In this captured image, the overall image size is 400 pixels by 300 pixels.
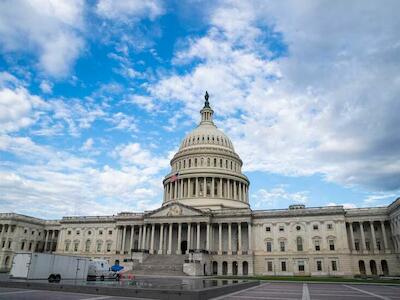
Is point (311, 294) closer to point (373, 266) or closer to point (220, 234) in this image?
point (220, 234)

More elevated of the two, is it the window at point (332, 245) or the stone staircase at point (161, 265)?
the window at point (332, 245)

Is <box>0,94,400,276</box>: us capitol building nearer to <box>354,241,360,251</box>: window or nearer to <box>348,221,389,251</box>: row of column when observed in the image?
<box>354,241,360,251</box>: window

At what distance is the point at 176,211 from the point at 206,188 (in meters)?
17.1

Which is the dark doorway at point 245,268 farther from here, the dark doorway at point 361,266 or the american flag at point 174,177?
the american flag at point 174,177

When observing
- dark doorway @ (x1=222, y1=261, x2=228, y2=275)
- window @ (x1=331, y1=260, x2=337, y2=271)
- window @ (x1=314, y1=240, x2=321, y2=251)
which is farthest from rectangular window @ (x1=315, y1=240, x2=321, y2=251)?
dark doorway @ (x1=222, y1=261, x2=228, y2=275)

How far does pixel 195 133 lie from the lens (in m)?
113

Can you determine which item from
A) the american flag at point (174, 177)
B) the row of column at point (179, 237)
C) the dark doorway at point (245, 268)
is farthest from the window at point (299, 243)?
the american flag at point (174, 177)

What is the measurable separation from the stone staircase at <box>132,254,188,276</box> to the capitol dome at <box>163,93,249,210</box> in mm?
20055

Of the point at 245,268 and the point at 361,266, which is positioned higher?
the point at 361,266

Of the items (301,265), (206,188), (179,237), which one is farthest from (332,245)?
(206,188)

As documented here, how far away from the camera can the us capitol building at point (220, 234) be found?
7388 cm

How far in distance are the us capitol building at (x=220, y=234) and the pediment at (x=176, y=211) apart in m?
0.25

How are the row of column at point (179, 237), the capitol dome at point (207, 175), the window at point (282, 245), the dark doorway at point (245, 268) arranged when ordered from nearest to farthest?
the dark doorway at point (245, 268), the window at point (282, 245), the row of column at point (179, 237), the capitol dome at point (207, 175)

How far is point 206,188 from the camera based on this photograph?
324 ft
